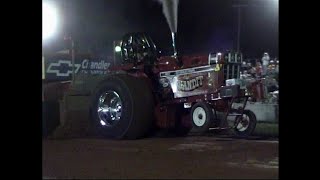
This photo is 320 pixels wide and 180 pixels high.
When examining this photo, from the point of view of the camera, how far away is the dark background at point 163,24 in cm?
1450

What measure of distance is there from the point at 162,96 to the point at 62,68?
266cm

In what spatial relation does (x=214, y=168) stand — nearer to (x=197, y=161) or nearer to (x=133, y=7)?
(x=197, y=161)

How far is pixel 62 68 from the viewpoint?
10.7 m

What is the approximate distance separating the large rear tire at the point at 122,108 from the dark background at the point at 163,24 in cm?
243

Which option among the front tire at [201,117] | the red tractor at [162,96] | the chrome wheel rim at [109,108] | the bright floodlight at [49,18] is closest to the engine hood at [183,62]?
the red tractor at [162,96]

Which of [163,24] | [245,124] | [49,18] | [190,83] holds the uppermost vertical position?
[163,24]

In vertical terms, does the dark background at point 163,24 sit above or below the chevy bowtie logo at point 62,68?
above

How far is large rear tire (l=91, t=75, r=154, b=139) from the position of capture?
859 centimetres

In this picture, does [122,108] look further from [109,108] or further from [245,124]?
[245,124]

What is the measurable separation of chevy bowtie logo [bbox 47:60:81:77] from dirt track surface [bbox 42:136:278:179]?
2.42 meters

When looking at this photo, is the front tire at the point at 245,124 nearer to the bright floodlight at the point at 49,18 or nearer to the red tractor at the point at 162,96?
the red tractor at the point at 162,96

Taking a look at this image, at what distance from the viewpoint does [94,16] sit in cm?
1645

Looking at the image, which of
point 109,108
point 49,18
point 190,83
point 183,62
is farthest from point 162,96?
point 49,18
